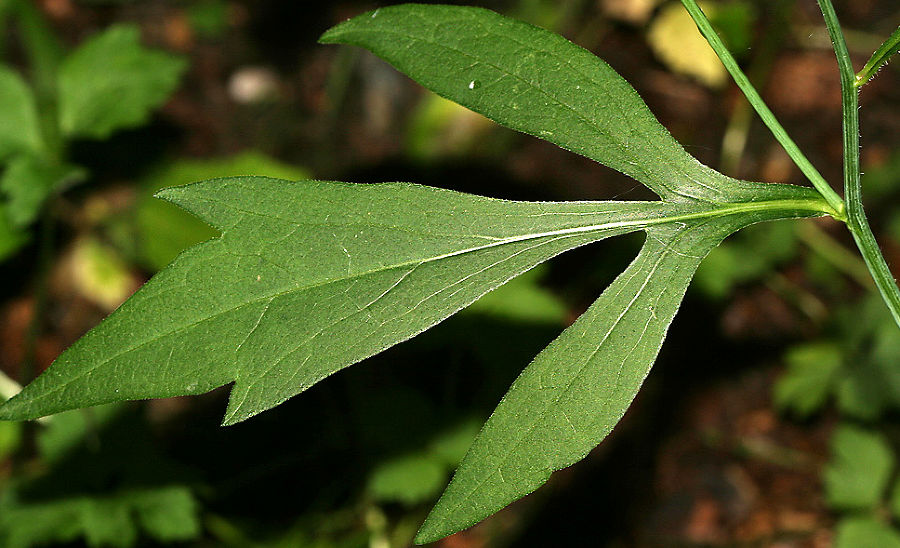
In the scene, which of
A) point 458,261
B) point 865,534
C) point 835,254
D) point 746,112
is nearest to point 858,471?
point 865,534

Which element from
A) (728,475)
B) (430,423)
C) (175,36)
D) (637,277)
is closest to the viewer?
(637,277)

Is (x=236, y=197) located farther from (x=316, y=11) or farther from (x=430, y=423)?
(x=316, y=11)

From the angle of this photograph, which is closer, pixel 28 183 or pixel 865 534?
pixel 28 183

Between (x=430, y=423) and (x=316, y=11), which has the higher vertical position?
(x=316, y=11)

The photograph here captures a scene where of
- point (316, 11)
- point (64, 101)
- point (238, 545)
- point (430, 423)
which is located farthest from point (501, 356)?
point (316, 11)

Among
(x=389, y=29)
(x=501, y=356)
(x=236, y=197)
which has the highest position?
(x=389, y=29)

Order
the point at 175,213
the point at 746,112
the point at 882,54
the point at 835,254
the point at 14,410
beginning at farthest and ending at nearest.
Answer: the point at 746,112 < the point at 835,254 < the point at 175,213 < the point at 882,54 < the point at 14,410

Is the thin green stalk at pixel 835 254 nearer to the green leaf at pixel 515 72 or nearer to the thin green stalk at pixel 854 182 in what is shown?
the thin green stalk at pixel 854 182

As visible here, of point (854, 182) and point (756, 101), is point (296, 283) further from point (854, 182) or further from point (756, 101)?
point (854, 182)
